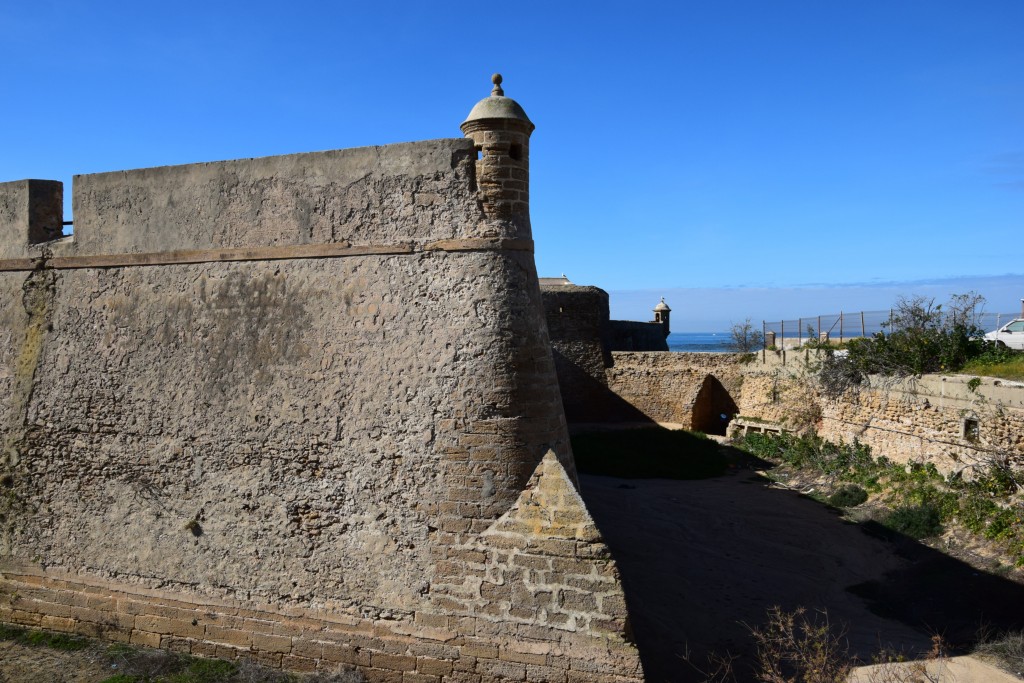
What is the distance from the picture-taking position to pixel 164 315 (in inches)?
277

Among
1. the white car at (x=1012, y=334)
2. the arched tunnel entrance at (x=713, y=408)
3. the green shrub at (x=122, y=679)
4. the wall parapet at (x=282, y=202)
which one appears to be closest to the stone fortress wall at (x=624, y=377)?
the arched tunnel entrance at (x=713, y=408)

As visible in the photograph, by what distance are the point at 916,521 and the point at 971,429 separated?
1845mm

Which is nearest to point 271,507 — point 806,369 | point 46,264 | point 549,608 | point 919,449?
point 549,608

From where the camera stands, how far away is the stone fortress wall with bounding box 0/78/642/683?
18.8 feet

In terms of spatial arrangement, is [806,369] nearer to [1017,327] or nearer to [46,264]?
[1017,327]

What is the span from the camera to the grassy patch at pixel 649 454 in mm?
15734

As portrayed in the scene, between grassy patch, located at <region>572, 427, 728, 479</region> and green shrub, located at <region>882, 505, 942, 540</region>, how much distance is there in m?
4.52

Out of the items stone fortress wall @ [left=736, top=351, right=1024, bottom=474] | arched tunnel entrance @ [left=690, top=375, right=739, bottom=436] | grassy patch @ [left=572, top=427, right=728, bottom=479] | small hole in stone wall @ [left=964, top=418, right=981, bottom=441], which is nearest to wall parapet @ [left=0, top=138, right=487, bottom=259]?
stone fortress wall @ [left=736, top=351, right=1024, bottom=474]

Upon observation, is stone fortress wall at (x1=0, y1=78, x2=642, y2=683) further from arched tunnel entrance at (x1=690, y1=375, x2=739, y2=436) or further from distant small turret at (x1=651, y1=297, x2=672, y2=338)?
distant small turret at (x1=651, y1=297, x2=672, y2=338)

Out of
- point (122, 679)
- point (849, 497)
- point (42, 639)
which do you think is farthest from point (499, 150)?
point (849, 497)

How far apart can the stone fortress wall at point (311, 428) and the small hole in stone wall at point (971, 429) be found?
8.54 metres

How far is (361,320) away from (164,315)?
2173 mm

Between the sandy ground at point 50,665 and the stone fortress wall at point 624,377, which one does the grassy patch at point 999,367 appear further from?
the sandy ground at point 50,665

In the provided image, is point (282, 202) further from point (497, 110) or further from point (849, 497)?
point (849, 497)
